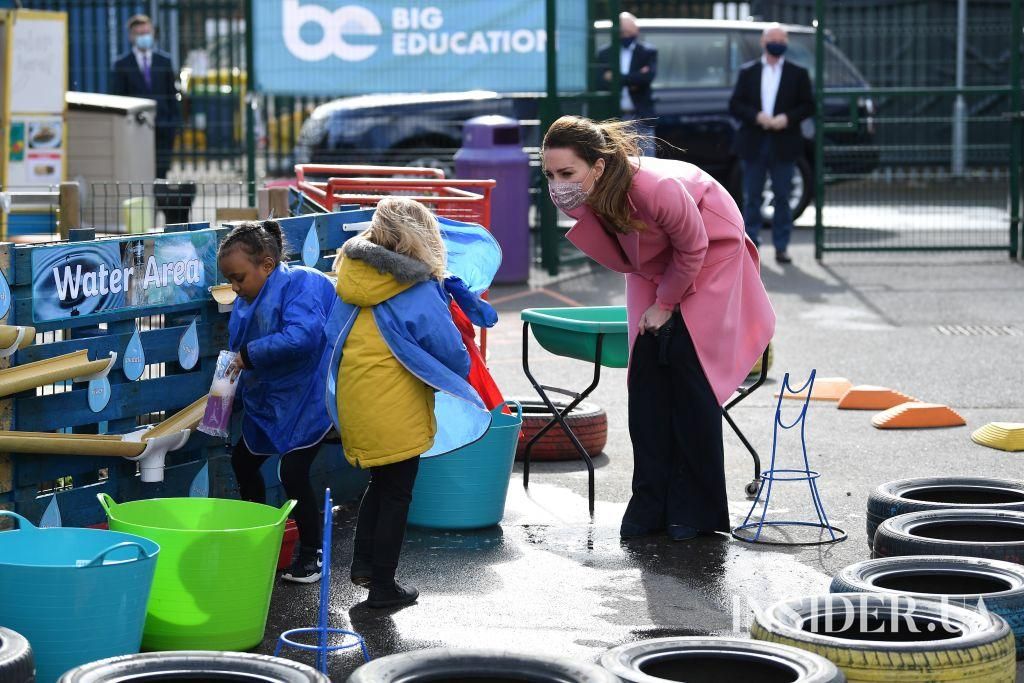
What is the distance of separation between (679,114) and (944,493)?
37.2 feet

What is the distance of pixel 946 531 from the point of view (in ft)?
19.3

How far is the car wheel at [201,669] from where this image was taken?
3.98 metres

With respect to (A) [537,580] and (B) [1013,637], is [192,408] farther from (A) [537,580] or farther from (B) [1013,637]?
(B) [1013,637]

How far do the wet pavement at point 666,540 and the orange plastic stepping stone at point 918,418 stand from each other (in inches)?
3.4

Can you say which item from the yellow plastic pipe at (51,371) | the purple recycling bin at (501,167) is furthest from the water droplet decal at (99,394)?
the purple recycling bin at (501,167)

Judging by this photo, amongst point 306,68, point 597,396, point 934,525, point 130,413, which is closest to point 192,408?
point 130,413

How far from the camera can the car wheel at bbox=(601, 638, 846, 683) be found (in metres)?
4.29

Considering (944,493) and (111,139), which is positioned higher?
(111,139)

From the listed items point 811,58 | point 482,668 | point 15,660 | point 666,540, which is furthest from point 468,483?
point 811,58

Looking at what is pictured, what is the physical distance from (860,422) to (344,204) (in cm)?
300

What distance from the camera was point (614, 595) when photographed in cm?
580

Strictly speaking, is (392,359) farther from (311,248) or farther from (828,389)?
(828,389)

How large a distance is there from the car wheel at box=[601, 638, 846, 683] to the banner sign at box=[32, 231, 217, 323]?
93.8 inches

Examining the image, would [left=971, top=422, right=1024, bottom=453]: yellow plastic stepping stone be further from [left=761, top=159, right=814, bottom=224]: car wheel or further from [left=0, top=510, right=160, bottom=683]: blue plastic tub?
[left=761, top=159, right=814, bottom=224]: car wheel
